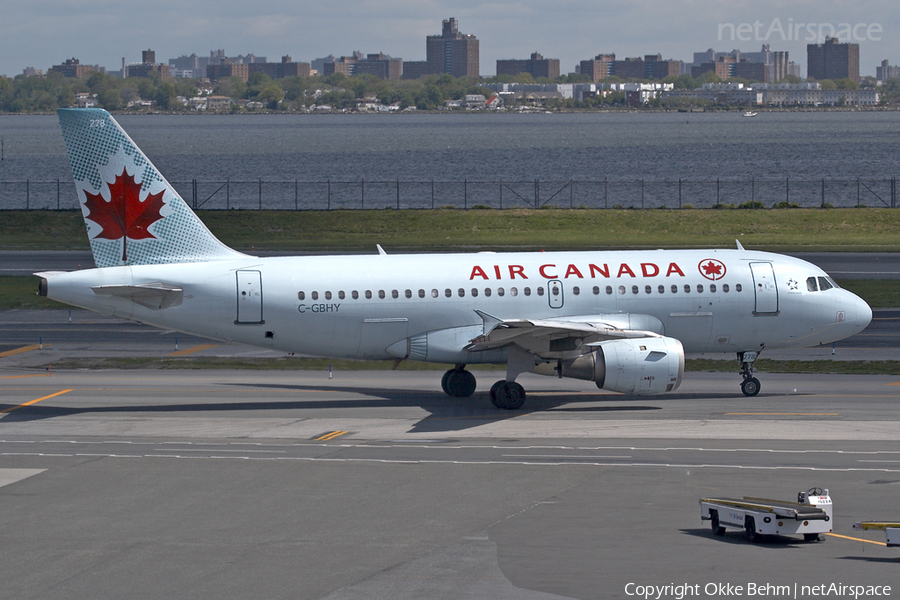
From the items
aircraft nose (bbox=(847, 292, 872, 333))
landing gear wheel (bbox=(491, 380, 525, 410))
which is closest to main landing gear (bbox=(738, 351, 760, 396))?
aircraft nose (bbox=(847, 292, 872, 333))

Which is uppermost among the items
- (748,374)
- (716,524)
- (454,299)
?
(454,299)

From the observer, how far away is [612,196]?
144m

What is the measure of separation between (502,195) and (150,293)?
112448 millimetres

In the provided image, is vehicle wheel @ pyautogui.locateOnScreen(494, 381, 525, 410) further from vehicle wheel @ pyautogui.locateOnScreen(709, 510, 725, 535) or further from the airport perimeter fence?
the airport perimeter fence

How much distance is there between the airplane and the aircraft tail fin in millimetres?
39

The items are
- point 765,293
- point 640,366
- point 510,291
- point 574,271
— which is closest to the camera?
point 640,366

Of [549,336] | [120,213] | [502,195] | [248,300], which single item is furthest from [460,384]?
[502,195]

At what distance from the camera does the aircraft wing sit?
1377 inches

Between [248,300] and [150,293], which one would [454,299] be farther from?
[150,293]

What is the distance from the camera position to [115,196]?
36969mm

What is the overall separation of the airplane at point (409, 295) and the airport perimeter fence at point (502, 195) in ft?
289

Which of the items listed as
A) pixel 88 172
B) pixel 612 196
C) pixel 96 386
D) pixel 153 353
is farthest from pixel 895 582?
pixel 612 196

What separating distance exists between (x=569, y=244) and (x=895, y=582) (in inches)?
2486

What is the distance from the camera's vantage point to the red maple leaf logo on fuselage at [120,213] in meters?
36.9
